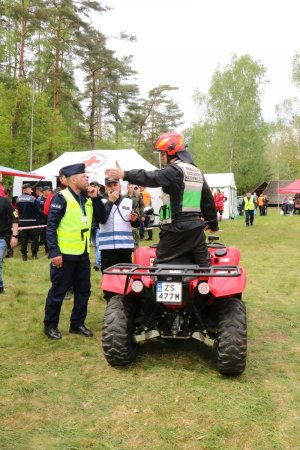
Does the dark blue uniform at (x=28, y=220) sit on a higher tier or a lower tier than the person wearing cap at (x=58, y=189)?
lower

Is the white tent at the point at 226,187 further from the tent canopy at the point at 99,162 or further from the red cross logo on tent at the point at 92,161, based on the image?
the red cross logo on tent at the point at 92,161

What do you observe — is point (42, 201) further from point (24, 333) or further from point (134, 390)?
point (134, 390)

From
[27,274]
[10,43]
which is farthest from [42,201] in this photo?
[10,43]

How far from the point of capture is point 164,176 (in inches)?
142

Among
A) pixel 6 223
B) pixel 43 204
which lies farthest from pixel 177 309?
pixel 43 204

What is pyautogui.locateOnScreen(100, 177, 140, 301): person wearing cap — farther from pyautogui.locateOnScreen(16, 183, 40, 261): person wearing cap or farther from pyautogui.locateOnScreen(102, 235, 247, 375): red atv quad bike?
pyautogui.locateOnScreen(16, 183, 40, 261): person wearing cap

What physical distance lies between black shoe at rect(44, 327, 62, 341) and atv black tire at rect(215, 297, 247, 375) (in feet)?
6.13

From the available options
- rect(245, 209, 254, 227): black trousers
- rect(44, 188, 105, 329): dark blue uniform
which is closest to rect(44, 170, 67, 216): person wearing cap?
rect(44, 188, 105, 329): dark blue uniform

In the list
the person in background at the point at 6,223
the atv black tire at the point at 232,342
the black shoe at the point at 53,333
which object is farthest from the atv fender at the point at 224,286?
the person in background at the point at 6,223

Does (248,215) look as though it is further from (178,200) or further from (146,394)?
(146,394)

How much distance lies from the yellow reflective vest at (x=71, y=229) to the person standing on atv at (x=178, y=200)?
1.12 m

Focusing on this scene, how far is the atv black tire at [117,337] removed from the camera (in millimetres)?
3807

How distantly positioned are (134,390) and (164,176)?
1696 mm

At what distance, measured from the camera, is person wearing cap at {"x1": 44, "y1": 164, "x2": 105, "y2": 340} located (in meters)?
4.65
